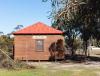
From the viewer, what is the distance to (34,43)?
45.4 metres

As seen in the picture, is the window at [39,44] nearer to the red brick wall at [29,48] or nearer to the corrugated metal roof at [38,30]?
the red brick wall at [29,48]

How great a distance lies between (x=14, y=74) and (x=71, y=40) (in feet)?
145

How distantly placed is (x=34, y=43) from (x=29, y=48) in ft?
2.82

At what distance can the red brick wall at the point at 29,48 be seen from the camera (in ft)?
149

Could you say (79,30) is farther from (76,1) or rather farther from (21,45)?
(76,1)

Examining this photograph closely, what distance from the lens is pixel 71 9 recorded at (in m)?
32.6

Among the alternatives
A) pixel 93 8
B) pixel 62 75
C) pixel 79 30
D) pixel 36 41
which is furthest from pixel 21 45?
pixel 62 75

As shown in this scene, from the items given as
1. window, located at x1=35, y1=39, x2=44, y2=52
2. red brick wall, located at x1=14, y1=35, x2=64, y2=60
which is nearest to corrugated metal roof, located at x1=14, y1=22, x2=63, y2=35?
red brick wall, located at x1=14, y1=35, x2=64, y2=60

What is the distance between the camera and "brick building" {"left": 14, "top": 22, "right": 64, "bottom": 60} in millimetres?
45250

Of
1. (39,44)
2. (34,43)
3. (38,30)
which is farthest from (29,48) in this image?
(38,30)

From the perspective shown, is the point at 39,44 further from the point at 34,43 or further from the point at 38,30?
the point at 38,30

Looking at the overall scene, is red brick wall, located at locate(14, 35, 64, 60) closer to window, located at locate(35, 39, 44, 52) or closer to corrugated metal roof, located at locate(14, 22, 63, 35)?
window, located at locate(35, 39, 44, 52)

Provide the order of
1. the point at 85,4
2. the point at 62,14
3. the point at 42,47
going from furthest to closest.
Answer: the point at 42,47
the point at 85,4
the point at 62,14

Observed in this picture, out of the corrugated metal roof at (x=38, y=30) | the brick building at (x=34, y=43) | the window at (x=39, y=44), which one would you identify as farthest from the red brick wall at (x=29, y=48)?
the corrugated metal roof at (x=38, y=30)
